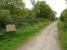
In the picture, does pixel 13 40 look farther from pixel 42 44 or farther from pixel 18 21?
pixel 18 21

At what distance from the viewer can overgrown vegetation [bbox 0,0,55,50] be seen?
59.1 feet

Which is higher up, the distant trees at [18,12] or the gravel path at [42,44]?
the distant trees at [18,12]

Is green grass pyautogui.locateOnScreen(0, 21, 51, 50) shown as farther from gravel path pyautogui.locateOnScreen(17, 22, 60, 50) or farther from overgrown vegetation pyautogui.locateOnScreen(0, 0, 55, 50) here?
gravel path pyautogui.locateOnScreen(17, 22, 60, 50)

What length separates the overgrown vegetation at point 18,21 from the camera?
18.0m

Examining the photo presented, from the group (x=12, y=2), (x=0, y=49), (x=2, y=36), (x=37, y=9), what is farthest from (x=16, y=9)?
(x=37, y=9)

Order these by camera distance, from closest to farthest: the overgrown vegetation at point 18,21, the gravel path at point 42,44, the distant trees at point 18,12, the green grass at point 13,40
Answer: the gravel path at point 42,44
the green grass at point 13,40
the overgrown vegetation at point 18,21
the distant trees at point 18,12

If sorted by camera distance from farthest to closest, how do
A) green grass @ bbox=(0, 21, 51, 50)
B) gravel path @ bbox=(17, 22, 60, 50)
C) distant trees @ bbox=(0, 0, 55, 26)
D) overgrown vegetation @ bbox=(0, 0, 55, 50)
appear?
distant trees @ bbox=(0, 0, 55, 26), overgrown vegetation @ bbox=(0, 0, 55, 50), green grass @ bbox=(0, 21, 51, 50), gravel path @ bbox=(17, 22, 60, 50)

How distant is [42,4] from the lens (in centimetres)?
8419

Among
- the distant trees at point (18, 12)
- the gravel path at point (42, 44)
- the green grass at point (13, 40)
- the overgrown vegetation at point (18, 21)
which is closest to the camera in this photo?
the gravel path at point (42, 44)

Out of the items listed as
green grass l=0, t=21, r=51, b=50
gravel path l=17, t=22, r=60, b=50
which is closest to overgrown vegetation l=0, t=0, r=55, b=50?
green grass l=0, t=21, r=51, b=50

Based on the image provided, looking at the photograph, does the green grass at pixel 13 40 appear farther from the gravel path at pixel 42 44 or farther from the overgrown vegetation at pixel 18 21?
the gravel path at pixel 42 44

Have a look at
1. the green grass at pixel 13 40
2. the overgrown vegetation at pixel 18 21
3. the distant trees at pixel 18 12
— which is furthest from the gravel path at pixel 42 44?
the distant trees at pixel 18 12

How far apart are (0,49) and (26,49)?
5.91 ft

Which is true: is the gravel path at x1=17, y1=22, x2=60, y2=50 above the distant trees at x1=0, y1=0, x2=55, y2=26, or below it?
below
